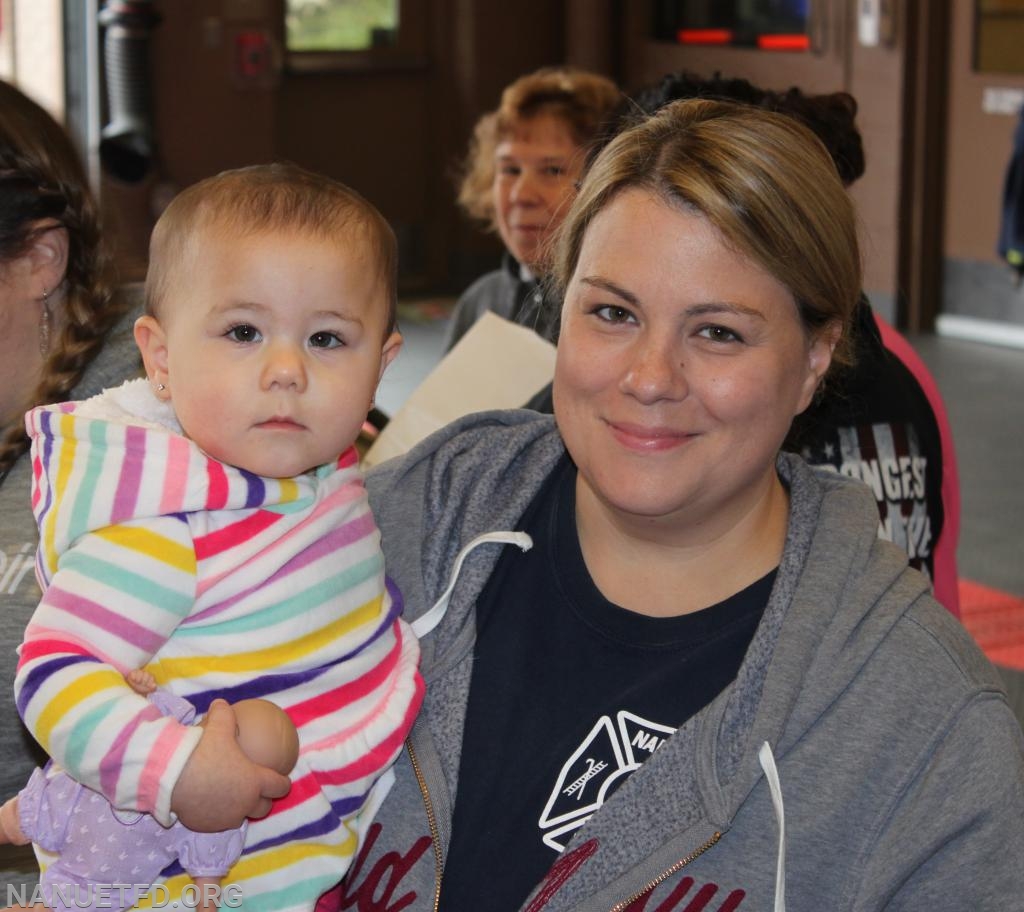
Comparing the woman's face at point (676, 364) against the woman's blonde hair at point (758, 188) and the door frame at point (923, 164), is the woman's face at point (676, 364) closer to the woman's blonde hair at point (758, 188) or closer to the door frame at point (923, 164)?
the woman's blonde hair at point (758, 188)

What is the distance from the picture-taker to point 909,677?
141 centimetres

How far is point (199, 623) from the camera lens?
1389 millimetres

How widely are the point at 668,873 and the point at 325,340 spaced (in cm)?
62

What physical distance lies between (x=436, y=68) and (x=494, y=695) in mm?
7232

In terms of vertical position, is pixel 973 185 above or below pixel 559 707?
above

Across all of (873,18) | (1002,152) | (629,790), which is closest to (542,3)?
(873,18)

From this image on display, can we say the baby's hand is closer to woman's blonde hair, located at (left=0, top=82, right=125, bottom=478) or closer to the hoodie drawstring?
the hoodie drawstring

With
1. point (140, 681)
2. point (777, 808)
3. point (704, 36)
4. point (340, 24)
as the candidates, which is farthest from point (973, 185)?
point (140, 681)

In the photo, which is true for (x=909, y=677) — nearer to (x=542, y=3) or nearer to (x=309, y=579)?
(x=309, y=579)

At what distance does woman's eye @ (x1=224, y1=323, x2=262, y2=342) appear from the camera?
1.41 meters

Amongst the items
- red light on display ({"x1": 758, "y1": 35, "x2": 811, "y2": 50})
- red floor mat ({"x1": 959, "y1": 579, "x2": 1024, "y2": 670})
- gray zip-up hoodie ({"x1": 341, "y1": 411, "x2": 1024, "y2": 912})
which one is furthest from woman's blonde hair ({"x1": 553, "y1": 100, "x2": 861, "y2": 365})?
red light on display ({"x1": 758, "y1": 35, "x2": 811, "y2": 50})

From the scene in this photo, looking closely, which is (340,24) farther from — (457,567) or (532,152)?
(457,567)

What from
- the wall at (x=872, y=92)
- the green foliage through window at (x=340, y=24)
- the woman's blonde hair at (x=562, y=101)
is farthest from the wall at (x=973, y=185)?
the woman's blonde hair at (x=562, y=101)

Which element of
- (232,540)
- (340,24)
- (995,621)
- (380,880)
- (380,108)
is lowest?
(995,621)
